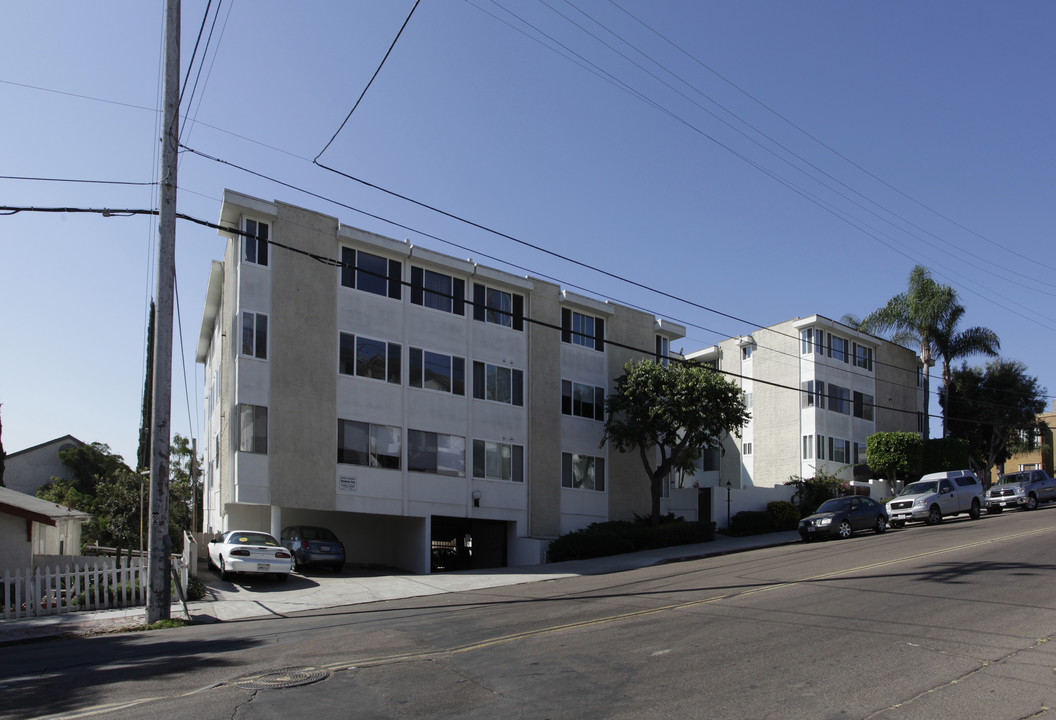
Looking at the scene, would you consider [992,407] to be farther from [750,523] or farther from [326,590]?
[326,590]

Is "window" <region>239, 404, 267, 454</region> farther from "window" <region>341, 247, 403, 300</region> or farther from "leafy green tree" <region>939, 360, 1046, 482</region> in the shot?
"leafy green tree" <region>939, 360, 1046, 482</region>

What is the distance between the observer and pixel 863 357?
49812 millimetres

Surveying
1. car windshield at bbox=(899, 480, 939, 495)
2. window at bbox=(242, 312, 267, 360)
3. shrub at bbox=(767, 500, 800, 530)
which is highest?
window at bbox=(242, 312, 267, 360)

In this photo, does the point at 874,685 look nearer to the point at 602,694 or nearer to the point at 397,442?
the point at 602,694

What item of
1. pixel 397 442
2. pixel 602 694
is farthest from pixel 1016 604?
pixel 397 442

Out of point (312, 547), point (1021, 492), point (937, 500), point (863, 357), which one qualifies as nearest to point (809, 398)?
point (863, 357)

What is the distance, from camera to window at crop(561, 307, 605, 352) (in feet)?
113

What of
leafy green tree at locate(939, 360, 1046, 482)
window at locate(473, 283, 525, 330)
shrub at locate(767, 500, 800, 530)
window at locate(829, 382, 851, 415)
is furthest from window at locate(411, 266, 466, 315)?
leafy green tree at locate(939, 360, 1046, 482)

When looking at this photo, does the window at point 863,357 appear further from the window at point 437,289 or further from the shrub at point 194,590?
the shrub at point 194,590

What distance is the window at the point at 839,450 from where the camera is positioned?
46.2m

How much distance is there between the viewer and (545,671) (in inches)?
368

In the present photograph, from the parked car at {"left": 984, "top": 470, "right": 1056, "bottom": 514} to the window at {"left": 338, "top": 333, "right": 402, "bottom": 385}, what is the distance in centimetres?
2775

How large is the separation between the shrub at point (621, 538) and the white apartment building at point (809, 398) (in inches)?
577

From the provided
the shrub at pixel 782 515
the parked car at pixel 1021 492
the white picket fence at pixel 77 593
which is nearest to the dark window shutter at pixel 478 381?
the shrub at pixel 782 515
